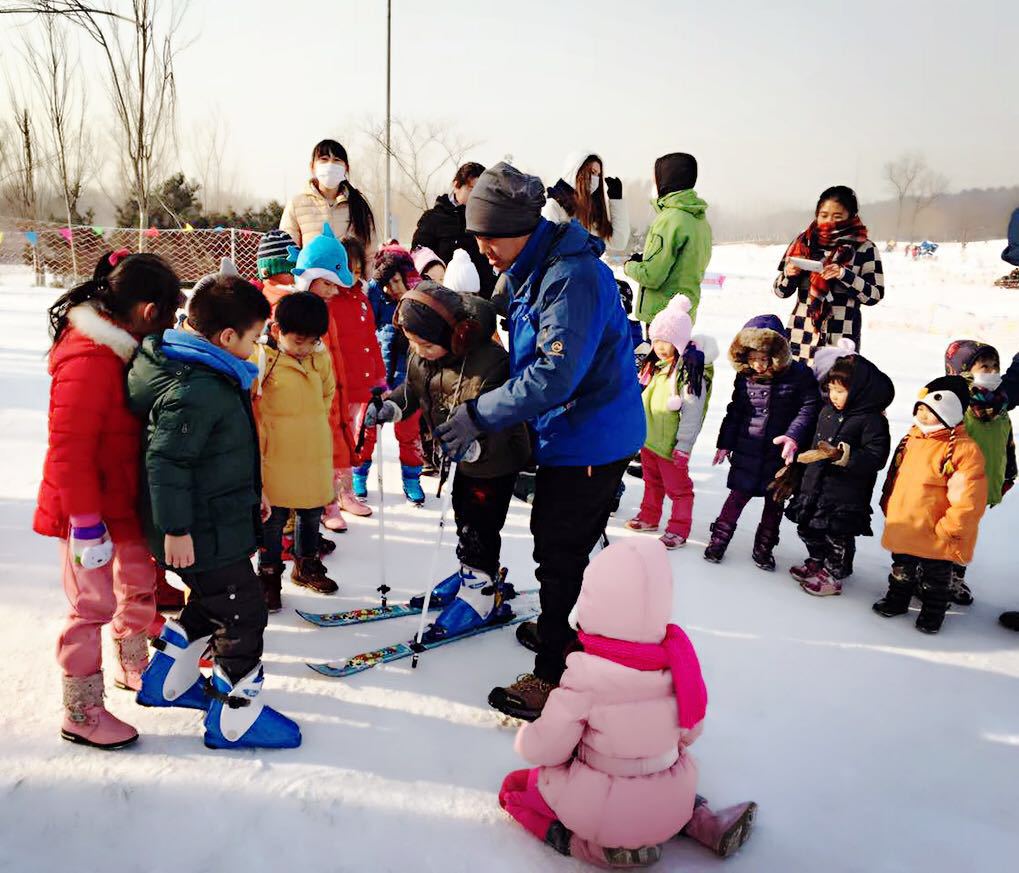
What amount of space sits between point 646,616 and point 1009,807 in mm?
1603

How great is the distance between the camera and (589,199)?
4664mm

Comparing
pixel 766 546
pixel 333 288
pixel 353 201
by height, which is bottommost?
pixel 766 546

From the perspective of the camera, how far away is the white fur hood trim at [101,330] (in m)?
2.16

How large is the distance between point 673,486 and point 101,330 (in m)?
3.31

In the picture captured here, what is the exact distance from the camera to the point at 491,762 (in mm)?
2404

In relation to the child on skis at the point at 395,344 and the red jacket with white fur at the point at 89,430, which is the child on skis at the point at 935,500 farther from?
the red jacket with white fur at the point at 89,430

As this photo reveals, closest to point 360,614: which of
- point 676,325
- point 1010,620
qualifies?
point 676,325

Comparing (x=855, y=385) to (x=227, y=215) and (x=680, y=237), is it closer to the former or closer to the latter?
(x=680, y=237)

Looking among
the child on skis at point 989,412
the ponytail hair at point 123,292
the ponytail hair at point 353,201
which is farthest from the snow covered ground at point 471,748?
the ponytail hair at point 353,201

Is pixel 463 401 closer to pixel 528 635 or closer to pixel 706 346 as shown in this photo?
pixel 528 635

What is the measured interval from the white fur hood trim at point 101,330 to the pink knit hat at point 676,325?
10.0 ft

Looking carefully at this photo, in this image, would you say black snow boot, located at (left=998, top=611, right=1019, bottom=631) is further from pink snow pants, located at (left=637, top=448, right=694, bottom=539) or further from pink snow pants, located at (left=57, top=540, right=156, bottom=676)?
pink snow pants, located at (left=57, top=540, right=156, bottom=676)

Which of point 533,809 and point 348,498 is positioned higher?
point 348,498

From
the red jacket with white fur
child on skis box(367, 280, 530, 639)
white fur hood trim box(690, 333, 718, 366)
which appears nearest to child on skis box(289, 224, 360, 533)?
child on skis box(367, 280, 530, 639)
